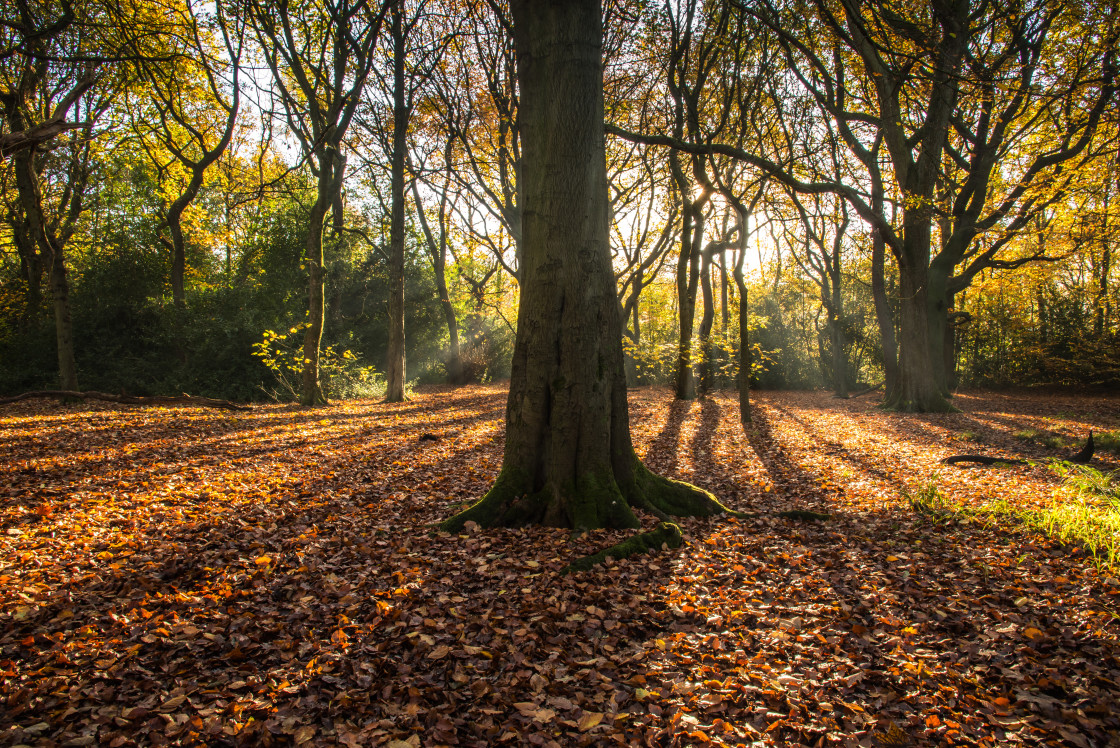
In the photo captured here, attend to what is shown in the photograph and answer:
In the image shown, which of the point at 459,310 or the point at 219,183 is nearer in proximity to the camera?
the point at 219,183

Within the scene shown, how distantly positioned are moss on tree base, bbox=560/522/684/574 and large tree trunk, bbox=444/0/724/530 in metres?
0.31

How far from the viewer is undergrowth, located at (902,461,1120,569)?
398 centimetres

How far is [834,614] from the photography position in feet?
11.3

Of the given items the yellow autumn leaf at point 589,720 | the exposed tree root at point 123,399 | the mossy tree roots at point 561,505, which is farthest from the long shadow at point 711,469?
the exposed tree root at point 123,399

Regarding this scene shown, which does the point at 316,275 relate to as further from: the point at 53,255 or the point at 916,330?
the point at 916,330

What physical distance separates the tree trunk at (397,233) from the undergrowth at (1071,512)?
13.9 metres

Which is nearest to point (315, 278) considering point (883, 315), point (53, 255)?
point (53, 255)

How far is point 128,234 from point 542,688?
2079cm

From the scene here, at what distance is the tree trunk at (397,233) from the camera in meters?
14.8

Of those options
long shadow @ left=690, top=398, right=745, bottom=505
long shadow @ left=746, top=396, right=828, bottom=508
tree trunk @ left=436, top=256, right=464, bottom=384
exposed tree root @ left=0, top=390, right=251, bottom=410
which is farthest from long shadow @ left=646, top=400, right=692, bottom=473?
tree trunk @ left=436, top=256, right=464, bottom=384

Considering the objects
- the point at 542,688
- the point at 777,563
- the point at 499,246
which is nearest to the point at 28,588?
the point at 542,688

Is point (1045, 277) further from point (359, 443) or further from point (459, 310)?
point (459, 310)

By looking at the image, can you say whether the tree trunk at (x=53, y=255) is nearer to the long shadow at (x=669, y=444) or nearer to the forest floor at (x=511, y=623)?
the forest floor at (x=511, y=623)

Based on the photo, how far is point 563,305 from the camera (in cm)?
479
